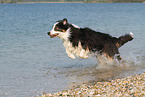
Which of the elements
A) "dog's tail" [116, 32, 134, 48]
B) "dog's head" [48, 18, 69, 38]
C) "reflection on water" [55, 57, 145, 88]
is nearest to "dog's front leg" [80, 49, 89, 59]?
"reflection on water" [55, 57, 145, 88]

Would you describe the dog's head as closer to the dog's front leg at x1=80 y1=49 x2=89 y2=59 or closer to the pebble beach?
the dog's front leg at x1=80 y1=49 x2=89 y2=59

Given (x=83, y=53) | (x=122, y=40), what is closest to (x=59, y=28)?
(x=83, y=53)

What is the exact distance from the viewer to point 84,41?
313 inches

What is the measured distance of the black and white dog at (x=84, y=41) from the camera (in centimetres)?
762

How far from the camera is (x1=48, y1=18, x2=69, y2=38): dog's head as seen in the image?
7445 mm

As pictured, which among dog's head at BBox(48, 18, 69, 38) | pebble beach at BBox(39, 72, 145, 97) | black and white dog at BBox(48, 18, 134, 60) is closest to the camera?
pebble beach at BBox(39, 72, 145, 97)

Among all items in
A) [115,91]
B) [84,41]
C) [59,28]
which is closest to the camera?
[115,91]

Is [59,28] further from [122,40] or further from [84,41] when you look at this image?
[122,40]

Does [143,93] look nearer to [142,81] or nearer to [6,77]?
[142,81]

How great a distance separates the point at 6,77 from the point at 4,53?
3.42 meters

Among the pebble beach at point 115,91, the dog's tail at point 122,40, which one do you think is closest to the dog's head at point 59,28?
the dog's tail at point 122,40

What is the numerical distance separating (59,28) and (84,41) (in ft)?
3.01

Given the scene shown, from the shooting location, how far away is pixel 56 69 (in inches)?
345

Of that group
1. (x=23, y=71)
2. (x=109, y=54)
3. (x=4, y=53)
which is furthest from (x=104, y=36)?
(x=4, y=53)
